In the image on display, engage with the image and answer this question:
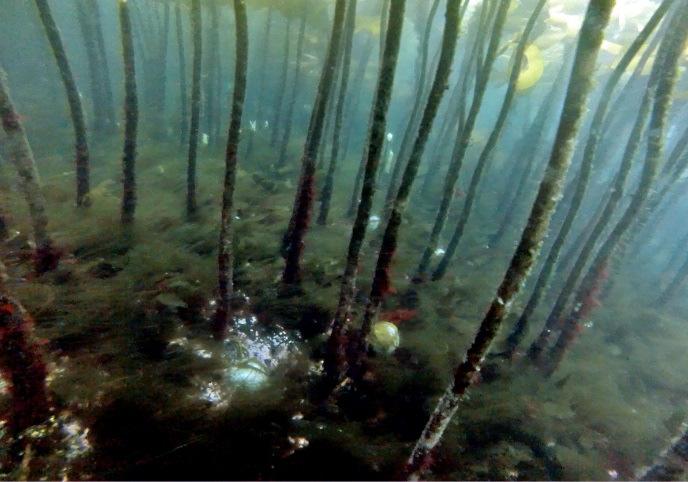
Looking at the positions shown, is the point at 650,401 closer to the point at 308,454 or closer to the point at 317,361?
the point at 317,361

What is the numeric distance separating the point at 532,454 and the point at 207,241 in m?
6.93

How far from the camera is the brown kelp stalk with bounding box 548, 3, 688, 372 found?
5656 mm

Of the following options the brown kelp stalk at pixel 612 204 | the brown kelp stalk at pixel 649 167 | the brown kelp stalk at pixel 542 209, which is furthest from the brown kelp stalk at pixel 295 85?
the brown kelp stalk at pixel 542 209

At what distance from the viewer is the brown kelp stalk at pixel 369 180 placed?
428 centimetres

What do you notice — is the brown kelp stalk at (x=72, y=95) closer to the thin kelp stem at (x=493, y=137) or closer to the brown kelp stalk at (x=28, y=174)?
the brown kelp stalk at (x=28, y=174)

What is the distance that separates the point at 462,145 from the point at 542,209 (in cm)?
517

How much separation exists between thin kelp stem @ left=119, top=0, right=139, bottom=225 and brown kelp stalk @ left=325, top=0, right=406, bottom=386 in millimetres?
5664

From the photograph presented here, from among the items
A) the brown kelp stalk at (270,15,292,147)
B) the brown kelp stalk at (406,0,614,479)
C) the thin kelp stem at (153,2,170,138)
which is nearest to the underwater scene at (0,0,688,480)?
the brown kelp stalk at (406,0,614,479)

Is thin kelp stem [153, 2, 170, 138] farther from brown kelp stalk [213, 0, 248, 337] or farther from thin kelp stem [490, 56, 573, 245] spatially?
thin kelp stem [490, 56, 573, 245]

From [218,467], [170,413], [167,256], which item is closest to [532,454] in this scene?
[218,467]

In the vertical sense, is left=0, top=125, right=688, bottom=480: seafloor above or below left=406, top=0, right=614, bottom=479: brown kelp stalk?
below

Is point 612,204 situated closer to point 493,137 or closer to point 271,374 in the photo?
point 493,137

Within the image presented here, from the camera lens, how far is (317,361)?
579 centimetres

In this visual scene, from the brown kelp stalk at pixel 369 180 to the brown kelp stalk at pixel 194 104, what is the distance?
17.9ft
